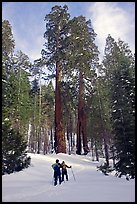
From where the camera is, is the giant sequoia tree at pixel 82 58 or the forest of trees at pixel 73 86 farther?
the giant sequoia tree at pixel 82 58

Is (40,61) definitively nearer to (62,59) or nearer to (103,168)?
(62,59)

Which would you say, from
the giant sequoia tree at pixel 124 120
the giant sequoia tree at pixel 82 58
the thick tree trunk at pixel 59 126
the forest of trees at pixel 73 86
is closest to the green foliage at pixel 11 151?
the forest of trees at pixel 73 86

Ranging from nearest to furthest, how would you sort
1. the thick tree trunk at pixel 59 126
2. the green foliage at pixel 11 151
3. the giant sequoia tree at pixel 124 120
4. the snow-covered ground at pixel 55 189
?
1. the snow-covered ground at pixel 55 189
2. the giant sequoia tree at pixel 124 120
3. the green foliage at pixel 11 151
4. the thick tree trunk at pixel 59 126

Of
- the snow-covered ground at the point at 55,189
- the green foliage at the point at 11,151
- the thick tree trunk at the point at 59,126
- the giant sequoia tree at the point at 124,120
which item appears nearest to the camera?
the snow-covered ground at the point at 55,189

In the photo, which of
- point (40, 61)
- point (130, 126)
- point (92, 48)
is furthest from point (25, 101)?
point (130, 126)

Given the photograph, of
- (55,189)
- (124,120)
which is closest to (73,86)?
(124,120)

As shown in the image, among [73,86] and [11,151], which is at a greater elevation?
[73,86]

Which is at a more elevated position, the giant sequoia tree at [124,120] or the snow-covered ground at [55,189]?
the giant sequoia tree at [124,120]

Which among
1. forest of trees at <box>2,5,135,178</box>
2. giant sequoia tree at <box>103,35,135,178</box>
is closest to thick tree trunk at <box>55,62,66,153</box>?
forest of trees at <box>2,5,135,178</box>

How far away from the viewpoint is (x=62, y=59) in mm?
30531

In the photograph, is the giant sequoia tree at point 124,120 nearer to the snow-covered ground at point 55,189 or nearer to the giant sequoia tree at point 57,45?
the snow-covered ground at point 55,189

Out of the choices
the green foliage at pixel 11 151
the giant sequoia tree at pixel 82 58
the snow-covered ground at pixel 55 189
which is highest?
the giant sequoia tree at pixel 82 58

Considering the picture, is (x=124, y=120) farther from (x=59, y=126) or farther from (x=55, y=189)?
(x=59, y=126)

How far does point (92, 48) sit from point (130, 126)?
17.5 meters
